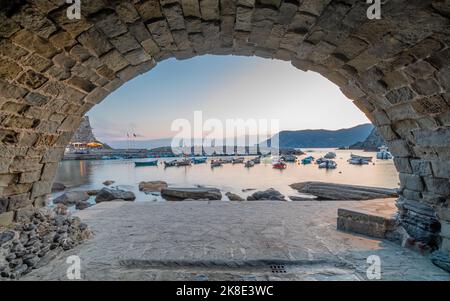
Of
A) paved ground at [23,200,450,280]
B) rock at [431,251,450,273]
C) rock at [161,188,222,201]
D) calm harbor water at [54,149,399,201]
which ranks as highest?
rock at [431,251,450,273]

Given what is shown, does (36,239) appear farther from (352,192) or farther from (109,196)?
(352,192)

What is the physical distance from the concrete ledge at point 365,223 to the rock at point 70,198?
14.6 meters

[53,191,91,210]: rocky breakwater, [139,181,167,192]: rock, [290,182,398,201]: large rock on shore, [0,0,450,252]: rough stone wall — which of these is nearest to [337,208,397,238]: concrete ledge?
[0,0,450,252]: rough stone wall

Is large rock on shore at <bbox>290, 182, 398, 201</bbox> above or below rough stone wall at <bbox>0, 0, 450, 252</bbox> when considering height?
below

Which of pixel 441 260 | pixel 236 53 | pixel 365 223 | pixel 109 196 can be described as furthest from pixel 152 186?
pixel 441 260

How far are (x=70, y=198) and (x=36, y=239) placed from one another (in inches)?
487

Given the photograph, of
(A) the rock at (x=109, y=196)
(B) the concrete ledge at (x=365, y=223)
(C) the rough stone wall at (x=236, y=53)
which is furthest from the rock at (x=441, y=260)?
(A) the rock at (x=109, y=196)

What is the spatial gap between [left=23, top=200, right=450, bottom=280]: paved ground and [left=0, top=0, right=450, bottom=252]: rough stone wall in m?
1.01

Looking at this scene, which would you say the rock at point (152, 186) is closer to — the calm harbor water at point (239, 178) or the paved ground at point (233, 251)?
the calm harbor water at point (239, 178)

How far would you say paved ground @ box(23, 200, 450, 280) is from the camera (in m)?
3.55

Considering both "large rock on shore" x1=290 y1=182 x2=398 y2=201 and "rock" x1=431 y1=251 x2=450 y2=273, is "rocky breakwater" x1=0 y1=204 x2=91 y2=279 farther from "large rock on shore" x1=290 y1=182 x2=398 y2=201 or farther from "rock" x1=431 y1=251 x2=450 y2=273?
"large rock on shore" x1=290 y1=182 x2=398 y2=201
